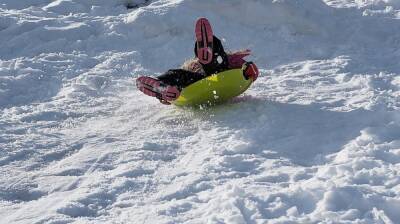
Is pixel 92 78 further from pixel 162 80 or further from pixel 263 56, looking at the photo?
pixel 263 56

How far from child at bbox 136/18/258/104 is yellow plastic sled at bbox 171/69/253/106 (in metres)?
0.11

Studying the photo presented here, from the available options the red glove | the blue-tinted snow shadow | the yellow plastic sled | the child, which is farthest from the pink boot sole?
the blue-tinted snow shadow

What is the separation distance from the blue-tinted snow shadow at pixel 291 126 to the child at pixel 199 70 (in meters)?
0.41

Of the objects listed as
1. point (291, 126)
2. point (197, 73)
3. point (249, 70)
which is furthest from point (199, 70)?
point (291, 126)

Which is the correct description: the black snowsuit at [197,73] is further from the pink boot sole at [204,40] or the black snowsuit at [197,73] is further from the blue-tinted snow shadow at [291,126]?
the blue-tinted snow shadow at [291,126]

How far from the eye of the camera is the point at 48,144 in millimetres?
7387

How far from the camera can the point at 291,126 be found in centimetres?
704

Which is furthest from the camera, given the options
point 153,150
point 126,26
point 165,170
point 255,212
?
point 126,26

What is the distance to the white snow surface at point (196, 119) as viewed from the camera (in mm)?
5492

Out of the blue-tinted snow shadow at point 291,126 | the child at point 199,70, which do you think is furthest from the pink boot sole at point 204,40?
the blue-tinted snow shadow at point 291,126

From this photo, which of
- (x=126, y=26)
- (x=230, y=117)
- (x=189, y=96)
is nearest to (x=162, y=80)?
(x=189, y=96)

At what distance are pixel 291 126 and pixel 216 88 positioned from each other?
1.02 m

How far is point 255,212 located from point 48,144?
3.11 metres

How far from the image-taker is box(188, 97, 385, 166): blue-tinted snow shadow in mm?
6387
